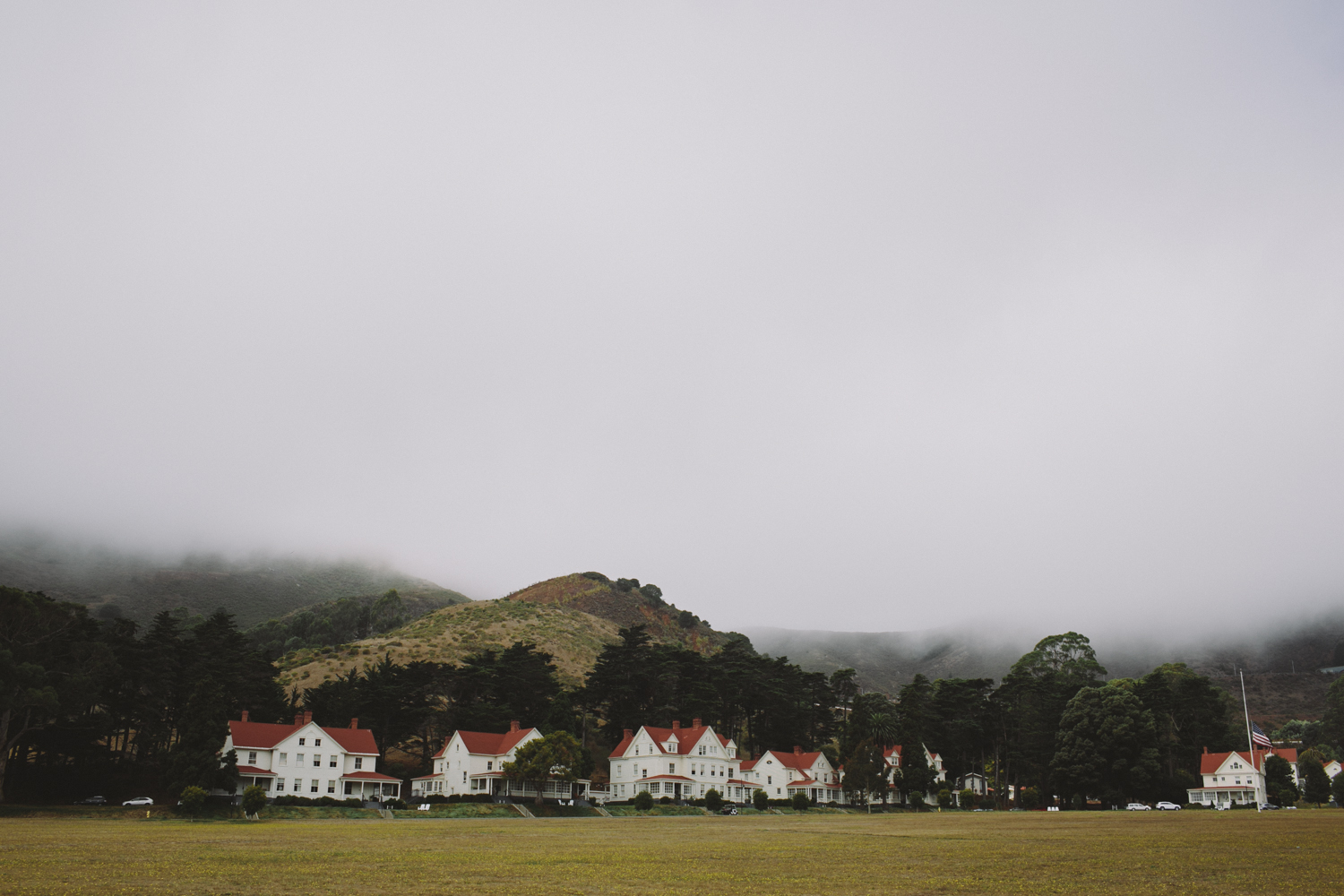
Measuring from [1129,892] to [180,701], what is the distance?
7317 cm

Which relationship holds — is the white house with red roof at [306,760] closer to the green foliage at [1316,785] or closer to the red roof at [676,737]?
the red roof at [676,737]

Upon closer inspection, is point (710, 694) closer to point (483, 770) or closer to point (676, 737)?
point (676, 737)

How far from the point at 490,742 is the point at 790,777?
1291 inches

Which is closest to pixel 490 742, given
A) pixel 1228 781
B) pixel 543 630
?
pixel 543 630

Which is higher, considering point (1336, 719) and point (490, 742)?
point (490, 742)

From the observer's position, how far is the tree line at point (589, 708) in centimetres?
5731

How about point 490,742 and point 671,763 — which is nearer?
point 490,742

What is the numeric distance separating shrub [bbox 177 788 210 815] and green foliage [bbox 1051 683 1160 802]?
72.1 meters

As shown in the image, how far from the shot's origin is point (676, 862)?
2283cm

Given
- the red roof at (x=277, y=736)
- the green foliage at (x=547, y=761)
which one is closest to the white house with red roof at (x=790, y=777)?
the green foliage at (x=547, y=761)

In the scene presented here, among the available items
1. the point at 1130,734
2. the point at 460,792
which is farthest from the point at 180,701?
the point at 1130,734

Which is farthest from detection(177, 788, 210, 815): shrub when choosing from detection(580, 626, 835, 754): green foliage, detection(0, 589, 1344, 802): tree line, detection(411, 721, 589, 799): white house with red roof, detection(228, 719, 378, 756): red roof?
detection(580, 626, 835, 754): green foliage

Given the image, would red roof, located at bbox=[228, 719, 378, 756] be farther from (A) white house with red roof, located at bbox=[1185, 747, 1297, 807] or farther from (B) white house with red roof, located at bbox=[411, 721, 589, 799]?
(A) white house with red roof, located at bbox=[1185, 747, 1297, 807]

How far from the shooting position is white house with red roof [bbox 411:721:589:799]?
236 ft
